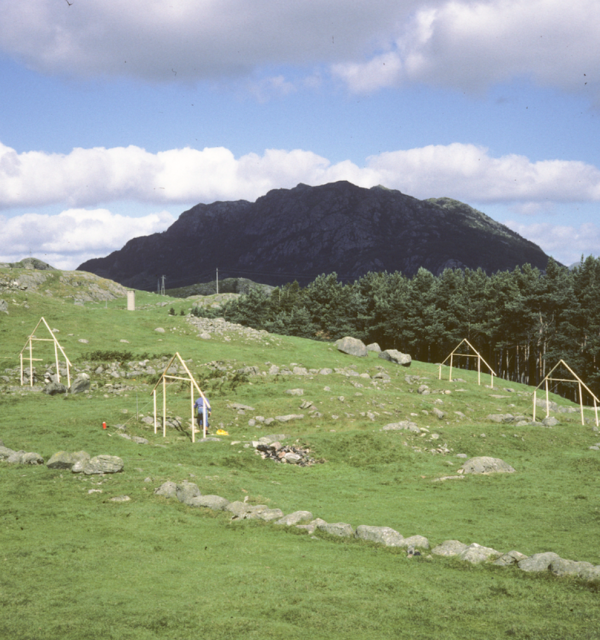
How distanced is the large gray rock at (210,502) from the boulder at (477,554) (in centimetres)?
892

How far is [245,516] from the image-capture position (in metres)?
18.9

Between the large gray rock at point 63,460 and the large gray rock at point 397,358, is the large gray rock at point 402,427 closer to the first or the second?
the large gray rock at point 63,460

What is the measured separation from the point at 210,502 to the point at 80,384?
26.7 m

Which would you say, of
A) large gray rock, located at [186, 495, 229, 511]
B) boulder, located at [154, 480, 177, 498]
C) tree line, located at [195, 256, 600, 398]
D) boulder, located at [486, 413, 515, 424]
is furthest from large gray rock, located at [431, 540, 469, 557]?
tree line, located at [195, 256, 600, 398]

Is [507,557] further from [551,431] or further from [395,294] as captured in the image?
[395,294]

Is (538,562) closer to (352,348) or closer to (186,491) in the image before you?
(186,491)

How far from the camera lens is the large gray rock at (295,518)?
59.8 feet

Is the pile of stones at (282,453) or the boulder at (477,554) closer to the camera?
the boulder at (477,554)

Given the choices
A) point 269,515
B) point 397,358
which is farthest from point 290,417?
point 397,358

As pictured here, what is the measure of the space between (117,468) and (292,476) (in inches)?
350

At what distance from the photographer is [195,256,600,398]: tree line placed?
271ft

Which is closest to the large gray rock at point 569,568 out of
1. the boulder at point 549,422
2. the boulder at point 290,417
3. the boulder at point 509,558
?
the boulder at point 509,558

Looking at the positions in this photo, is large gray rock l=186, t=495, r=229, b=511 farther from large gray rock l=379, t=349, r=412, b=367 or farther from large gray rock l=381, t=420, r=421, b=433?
large gray rock l=379, t=349, r=412, b=367

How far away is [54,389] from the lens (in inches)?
1630
